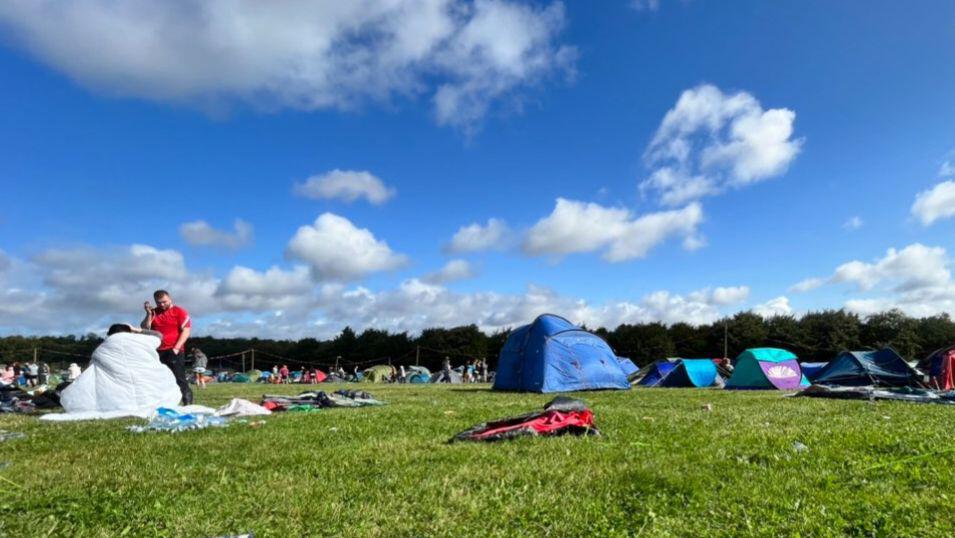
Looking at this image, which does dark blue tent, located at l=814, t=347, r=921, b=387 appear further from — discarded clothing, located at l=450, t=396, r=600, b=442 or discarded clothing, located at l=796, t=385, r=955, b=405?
discarded clothing, located at l=450, t=396, r=600, b=442

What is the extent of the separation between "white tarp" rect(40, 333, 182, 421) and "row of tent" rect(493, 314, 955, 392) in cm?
1023

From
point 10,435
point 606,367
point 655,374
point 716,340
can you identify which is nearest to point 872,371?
point 606,367

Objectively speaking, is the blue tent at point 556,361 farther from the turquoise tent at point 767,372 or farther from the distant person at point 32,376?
the distant person at point 32,376

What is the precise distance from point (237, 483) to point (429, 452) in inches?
71.1

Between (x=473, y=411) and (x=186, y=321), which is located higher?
(x=186, y=321)

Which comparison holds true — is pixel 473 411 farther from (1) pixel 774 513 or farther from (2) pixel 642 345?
(2) pixel 642 345

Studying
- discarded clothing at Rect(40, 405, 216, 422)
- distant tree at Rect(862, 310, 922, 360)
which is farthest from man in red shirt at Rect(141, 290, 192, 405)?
distant tree at Rect(862, 310, 922, 360)

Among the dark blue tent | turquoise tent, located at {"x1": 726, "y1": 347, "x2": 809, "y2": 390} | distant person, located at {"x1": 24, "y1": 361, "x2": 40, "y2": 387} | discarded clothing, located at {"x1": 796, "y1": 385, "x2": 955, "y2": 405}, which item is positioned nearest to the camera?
discarded clothing, located at {"x1": 796, "y1": 385, "x2": 955, "y2": 405}

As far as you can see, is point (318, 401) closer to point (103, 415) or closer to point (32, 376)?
point (103, 415)

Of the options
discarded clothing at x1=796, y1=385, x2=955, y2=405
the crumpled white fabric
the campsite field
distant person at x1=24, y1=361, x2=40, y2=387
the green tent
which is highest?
distant person at x1=24, y1=361, x2=40, y2=387

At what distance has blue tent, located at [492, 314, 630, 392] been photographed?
56.1 ft

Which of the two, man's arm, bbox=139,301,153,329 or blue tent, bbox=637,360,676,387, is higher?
man's arm, bbox=139,301,153,329

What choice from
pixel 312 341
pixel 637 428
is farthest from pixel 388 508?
pixel 312 341

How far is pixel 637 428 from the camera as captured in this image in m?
6.95
